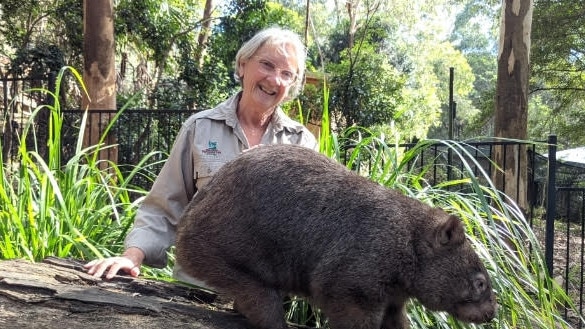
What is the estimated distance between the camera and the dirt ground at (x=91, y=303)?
2.17m

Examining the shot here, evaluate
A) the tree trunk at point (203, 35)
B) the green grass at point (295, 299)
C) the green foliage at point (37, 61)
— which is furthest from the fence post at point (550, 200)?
the green foliage at point (37, 61)

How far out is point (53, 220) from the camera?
10.9 feet

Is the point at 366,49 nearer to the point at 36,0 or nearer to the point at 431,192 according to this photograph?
the point at 36,0

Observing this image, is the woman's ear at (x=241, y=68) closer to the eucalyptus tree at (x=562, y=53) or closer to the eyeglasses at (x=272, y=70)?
the eyeglasses at (x=272, y=70)

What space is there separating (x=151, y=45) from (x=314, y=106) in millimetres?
3631

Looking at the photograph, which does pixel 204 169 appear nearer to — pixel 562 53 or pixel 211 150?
pixel 211 150

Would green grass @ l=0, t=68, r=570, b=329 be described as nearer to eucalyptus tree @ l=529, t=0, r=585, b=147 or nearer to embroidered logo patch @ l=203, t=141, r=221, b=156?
embroidered logo patch @ l=203, t=141, r=221, b=156

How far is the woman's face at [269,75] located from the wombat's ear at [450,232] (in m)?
1.34

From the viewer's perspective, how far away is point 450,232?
2.33 metres

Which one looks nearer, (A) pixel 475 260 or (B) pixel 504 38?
(A) pixel 475 260

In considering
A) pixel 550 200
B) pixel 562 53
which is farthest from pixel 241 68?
pixel 562 53

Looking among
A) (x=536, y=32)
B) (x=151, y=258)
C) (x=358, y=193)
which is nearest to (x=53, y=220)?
(x=151, y=258)

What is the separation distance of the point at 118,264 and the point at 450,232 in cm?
149

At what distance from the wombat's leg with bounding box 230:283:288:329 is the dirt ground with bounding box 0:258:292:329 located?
138 mm
